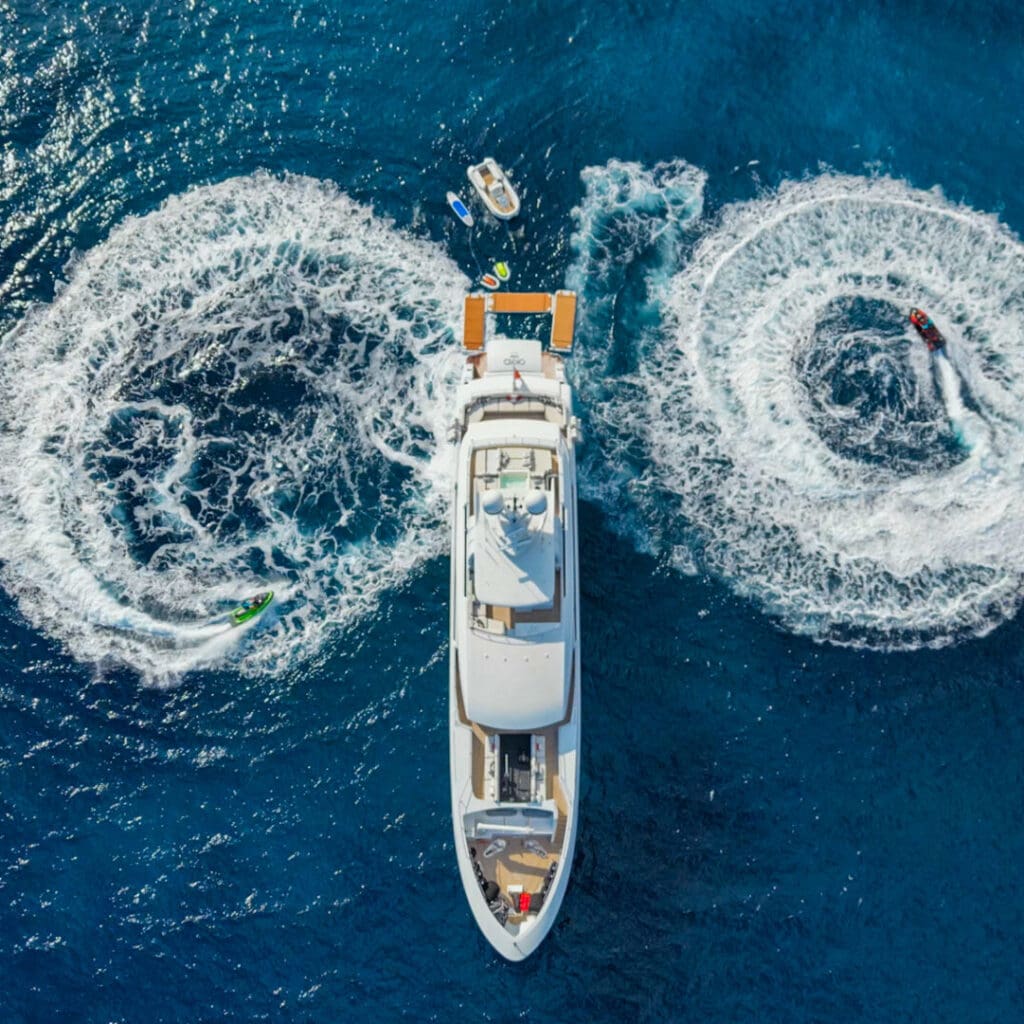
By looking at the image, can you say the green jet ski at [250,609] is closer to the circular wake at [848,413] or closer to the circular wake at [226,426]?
the circular wake at [226,426]

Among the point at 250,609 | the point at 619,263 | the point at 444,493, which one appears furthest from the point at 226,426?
the point at 619,263

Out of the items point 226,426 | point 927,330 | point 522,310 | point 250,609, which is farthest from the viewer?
point 226,426

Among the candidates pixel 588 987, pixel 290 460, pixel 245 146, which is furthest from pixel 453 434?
pixel 588 987

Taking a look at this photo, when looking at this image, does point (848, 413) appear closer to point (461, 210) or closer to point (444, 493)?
point (444, 493)

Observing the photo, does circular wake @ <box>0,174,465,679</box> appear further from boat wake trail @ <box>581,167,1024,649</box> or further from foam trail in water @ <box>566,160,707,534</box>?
boat wake trail @ <box>581,167,1024,649</box>

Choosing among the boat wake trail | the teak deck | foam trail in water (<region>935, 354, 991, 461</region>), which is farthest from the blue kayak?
foam trail in water (<region>935, 354, 991, 461</region>)

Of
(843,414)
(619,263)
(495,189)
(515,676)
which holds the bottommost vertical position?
(515,676)

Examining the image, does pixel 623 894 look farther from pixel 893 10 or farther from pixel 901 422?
pixel 893 10
